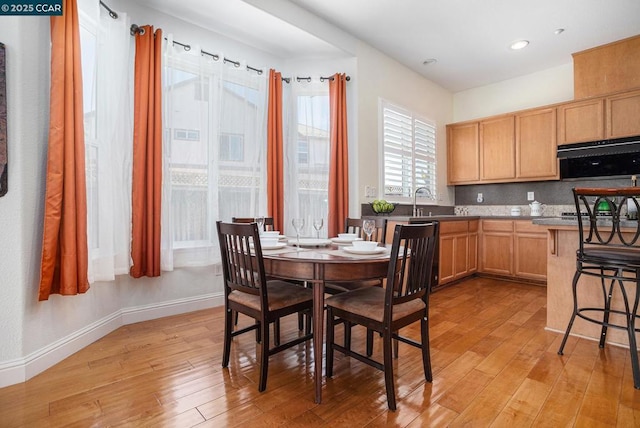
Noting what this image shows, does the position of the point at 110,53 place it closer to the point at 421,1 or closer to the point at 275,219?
the point at 275,219

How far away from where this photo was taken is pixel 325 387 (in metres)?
1.80

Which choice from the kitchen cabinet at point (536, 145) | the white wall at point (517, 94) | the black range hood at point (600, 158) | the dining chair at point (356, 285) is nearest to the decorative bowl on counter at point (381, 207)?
the dining chair at point (356, 285)

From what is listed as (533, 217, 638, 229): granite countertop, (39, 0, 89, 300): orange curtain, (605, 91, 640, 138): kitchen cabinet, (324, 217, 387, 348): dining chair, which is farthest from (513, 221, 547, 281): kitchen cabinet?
(39, 0, 89, 300): orange curtain

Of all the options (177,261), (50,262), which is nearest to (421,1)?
(177,261)

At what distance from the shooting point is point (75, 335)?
2.24 meters

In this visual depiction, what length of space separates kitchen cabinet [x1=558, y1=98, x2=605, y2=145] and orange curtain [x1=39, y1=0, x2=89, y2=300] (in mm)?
5085

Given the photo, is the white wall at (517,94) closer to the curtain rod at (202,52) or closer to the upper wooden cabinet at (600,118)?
the upper wooden cabinet at (600,118)

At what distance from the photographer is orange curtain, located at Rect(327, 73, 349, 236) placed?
356 cm

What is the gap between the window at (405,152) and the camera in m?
4.14

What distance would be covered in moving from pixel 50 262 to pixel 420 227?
216 centimetres

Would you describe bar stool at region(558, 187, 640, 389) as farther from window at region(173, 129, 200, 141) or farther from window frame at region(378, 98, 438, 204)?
window at region(173, 129, 200, 141)

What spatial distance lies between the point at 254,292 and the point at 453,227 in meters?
3.07

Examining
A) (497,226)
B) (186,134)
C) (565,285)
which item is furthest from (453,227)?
(186,134)

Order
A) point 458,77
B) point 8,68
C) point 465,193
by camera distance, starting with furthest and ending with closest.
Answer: point 465,193
point 458,77
point 8,68
